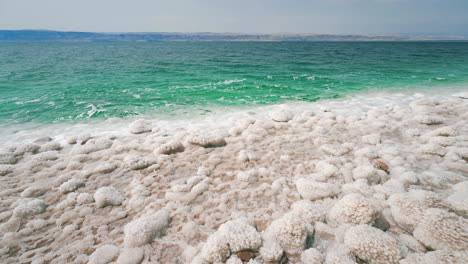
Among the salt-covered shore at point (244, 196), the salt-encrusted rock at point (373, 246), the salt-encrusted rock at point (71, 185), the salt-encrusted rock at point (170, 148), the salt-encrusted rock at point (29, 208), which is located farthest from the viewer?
the salt-encrusted rock at point (170, 148)

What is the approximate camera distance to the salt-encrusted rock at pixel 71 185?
11.4ft

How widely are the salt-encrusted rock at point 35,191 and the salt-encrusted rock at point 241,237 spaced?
10.5ft

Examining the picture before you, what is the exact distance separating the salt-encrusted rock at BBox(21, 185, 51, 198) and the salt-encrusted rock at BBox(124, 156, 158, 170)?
4.21 ft

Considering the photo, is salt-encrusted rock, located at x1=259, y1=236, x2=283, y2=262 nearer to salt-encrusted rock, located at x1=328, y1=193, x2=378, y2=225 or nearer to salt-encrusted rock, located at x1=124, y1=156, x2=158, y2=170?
salt-encrusted rock, located at x1=328, y1=193, x2=378, y2=225

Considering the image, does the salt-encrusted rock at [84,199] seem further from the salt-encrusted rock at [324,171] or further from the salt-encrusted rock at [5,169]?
the salt-encrusted rock at [324,171]

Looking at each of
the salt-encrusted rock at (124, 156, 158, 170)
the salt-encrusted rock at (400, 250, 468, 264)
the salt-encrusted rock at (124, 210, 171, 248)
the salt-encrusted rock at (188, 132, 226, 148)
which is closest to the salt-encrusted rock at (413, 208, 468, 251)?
the salt-encrusted rock at (400, 250, 468, 264)

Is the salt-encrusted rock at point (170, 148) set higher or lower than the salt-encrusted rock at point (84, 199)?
higher

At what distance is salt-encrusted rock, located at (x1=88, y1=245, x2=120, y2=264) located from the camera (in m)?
2.29

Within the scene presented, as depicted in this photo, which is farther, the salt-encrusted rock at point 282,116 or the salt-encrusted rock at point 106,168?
the salt-encrusted rock at point 282,116

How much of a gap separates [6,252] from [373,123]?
753 cm

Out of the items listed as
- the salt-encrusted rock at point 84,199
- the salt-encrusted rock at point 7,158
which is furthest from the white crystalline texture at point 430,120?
the salt-encrusted rock at point 7,158

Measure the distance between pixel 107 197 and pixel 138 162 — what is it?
97 centimetres

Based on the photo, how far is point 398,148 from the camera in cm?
438

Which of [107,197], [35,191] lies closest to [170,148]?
[107,197]
